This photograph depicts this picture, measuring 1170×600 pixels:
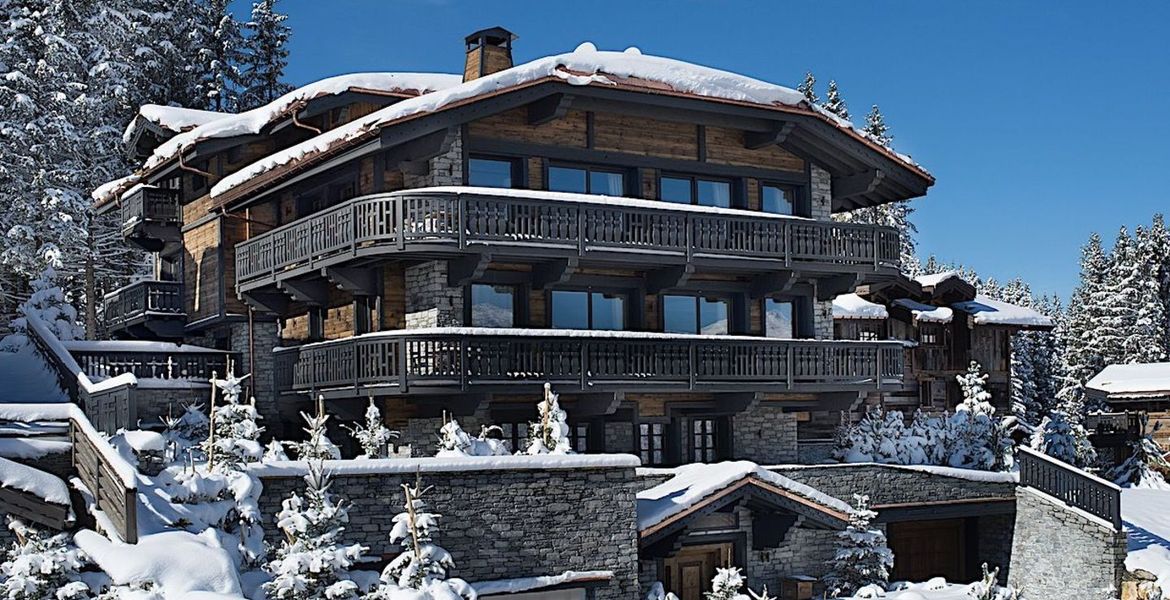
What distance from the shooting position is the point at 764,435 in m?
29.5

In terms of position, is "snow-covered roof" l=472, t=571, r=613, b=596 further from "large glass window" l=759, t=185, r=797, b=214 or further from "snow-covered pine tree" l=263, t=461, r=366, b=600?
"large glass window" l=759, t=185, r=797, b=214

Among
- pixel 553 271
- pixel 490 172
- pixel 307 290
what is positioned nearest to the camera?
pixel 553 271

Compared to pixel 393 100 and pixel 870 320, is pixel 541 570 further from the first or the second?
pixel 870 320

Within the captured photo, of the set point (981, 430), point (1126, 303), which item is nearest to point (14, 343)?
point (981, 430)

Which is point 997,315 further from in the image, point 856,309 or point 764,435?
point 764,435

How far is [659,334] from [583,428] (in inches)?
102

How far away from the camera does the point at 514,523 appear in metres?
21.4

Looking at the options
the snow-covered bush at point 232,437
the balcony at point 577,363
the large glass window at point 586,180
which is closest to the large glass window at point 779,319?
the balcony at point 577,363

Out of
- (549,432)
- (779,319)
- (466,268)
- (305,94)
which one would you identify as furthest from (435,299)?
(779,319)

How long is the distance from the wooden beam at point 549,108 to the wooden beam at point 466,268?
3.51 meters

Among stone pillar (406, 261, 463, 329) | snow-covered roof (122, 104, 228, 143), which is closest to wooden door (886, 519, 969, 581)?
stone pillar (406, 261, 463, 329)

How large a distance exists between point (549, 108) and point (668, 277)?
4.20 meters

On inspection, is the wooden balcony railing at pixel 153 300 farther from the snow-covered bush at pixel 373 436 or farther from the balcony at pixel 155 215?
the snow-covered bush at pixel 373 436

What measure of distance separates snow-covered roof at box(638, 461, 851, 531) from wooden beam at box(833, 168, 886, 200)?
312 inches
